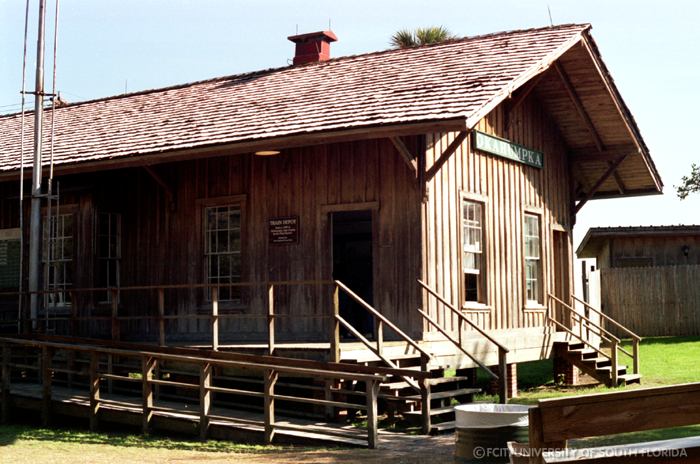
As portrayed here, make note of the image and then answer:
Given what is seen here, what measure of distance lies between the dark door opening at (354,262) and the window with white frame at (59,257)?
205 inches

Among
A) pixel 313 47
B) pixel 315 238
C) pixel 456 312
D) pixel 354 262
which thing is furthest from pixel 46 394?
pixel 313 47

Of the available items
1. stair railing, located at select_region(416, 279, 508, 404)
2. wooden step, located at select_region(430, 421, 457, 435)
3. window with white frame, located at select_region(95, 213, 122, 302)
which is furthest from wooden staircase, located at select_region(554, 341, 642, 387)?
window with white frame, located at select_region(95, 213, 122, 302)

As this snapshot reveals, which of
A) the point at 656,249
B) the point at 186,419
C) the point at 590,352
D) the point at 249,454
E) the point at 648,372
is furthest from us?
the point at 656,249

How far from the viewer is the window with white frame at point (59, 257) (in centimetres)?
1709

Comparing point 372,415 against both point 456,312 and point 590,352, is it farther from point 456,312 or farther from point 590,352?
point 590,352

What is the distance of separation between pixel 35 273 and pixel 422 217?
674 cm

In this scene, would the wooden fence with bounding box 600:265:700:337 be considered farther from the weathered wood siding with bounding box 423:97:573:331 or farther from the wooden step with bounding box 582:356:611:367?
the wooden step with bounding box 582:356:611:367

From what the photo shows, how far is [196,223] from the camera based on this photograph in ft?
54.0

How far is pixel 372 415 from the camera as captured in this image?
10734 millimetres

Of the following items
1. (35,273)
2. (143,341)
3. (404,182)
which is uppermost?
(404,182)

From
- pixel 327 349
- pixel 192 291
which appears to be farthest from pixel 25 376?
pixel 327 349

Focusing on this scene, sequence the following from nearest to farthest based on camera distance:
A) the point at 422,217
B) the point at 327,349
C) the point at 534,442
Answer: the point at 534,442 < the point at 327,349 < the point at 422,217

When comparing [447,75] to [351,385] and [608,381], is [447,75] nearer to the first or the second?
[351,385]

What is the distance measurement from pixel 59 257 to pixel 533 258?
28.4 ft
